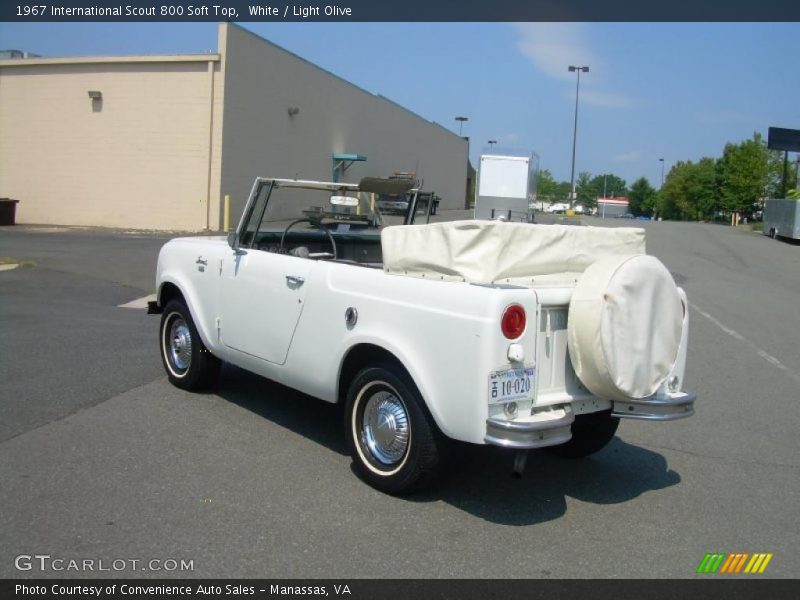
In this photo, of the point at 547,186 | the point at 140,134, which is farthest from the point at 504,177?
the point at 547,186

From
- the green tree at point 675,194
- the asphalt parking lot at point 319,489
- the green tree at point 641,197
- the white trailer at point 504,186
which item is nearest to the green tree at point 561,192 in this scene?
the green tree at point 641,197

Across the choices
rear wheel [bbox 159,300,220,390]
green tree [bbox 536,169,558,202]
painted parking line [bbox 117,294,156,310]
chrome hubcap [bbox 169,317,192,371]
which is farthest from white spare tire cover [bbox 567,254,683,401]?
green tree [bbox 536,169,558,202]

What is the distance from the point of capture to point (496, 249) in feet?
14.4

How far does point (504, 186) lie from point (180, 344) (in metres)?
25.1

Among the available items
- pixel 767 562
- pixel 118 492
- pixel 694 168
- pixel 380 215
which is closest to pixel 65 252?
pixel 380 215

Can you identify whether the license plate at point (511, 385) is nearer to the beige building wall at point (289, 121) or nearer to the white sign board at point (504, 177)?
the beige building wall at point (289, 121)

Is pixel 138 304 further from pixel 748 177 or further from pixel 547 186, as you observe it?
pixel 547 186

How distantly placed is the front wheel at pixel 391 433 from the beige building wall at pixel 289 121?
2140cm

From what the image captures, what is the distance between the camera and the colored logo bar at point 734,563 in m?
3.86

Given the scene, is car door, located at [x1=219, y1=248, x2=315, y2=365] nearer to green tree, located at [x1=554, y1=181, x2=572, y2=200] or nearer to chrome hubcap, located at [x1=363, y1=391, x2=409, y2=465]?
chrome hubcap, located at [x1=363, y1=391, x2=409, y2=465]

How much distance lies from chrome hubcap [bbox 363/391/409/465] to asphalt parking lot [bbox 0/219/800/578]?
0.81ft

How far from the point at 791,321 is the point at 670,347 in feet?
30.0

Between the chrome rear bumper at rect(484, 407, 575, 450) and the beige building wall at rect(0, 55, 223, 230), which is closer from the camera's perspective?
the chrome rear bumper at rect(484, 407, 575, 450)

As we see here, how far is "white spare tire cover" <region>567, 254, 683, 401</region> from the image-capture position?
4.12 meters
